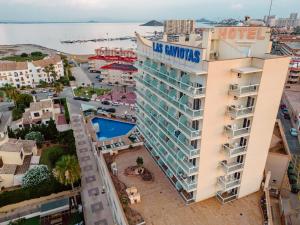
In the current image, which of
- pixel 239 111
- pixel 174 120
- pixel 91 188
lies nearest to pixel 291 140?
pixel 239 111

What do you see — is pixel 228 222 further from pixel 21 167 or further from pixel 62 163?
pixel 21 167

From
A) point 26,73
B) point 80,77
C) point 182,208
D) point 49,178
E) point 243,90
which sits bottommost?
point 80,77

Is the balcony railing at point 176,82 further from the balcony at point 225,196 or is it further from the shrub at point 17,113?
the shrub at point 17,113

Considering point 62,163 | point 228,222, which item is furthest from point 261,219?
point 62,163

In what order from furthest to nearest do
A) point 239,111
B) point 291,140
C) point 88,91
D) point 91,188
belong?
point 88,91
point 291,140
point 91,188
point 239,111

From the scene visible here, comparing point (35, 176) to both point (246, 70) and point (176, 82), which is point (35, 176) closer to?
point (176, 82)

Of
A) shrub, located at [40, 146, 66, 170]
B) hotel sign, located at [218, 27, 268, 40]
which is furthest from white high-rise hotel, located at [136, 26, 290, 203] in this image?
shrub, located at [40, 146, 66, 170]

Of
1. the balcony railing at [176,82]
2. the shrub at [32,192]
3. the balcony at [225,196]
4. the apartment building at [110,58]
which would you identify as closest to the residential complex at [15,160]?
the shrub at [32,192]

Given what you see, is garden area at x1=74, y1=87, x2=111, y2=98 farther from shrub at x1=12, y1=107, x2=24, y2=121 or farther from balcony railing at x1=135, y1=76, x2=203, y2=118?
balcony railing at x1=135, y1=76, x2=203, y2=118
